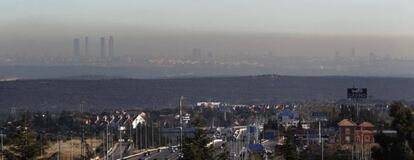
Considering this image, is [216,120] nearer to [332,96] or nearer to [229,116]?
[229,116]

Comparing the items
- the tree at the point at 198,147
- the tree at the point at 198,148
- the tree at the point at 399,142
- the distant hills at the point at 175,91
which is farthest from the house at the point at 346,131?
the distant hills at the point at 175,91

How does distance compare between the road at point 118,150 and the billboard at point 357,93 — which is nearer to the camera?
the road at point 118,150

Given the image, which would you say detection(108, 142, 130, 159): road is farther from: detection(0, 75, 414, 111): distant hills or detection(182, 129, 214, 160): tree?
detection(0, 75, 414, 111): distant hills

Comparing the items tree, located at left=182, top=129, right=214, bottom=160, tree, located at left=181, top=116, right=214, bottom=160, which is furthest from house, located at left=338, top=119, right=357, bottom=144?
tree, located at left=182, top=129, right=214, bottom=160

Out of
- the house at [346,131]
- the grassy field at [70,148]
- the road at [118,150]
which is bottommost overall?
the road at [118,150]

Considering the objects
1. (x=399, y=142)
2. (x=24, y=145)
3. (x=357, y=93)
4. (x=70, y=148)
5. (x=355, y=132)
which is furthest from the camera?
(x=357, y=93)

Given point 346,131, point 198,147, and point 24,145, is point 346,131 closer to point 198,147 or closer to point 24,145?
point 198,147

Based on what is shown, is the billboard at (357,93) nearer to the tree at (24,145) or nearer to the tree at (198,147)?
the tree at (198,147)

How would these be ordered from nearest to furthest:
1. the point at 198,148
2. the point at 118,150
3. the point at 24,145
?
1. the point at 24,145
2. the point at 198,148
3. the point at 118,150

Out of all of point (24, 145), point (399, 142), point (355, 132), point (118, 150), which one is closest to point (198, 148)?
point (24, 145)

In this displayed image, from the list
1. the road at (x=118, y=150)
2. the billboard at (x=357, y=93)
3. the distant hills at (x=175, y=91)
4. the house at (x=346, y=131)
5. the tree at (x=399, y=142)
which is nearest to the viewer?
the tree at (x=399, y=142)
